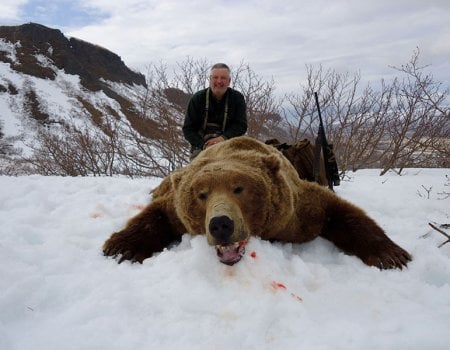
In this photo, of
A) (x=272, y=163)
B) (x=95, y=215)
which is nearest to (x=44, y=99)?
(x=95, y=215)

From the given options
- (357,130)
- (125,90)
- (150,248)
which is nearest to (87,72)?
(125,90)

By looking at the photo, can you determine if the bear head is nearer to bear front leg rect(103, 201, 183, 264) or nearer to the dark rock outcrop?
bear front leg rect(103, 201, 183, 264)

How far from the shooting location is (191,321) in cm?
179

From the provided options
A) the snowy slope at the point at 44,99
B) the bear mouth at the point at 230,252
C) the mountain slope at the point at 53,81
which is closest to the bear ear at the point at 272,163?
the bear mouth at the point at 230,252

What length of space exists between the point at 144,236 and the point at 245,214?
0.86m

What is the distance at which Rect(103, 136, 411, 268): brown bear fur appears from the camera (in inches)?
94.8

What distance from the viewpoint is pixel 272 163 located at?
9.30 ft

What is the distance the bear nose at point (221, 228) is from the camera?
220 centimetres

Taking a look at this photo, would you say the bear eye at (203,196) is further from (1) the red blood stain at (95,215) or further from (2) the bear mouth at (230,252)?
(1) the red blood stain at (95,215)

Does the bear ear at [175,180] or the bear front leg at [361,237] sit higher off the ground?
the bear ear at [175,180]

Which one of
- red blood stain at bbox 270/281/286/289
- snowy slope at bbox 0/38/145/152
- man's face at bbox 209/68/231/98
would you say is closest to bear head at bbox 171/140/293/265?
red blood stain at bbox 270/281/286/289

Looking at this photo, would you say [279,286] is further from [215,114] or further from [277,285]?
[215,114]

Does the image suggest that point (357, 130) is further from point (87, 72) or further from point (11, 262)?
point (87, 72)

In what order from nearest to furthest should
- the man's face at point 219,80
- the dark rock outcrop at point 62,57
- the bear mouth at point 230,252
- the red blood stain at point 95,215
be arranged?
the bear mouth at point 230,252, the red blood stain at point 95,215, the man's face at point 219,80, the dark rock outcrop at point 62,57
